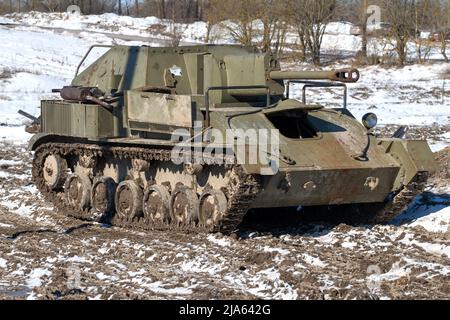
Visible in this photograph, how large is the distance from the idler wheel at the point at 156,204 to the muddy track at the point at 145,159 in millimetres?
82

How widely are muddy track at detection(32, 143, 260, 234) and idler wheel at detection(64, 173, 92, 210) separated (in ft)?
0.28

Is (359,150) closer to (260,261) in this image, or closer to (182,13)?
(260,261)

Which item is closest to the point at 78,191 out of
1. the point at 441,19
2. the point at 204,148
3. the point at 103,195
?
the point at 103,195

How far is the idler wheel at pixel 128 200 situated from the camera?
44.0 ft

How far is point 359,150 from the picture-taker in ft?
40.9

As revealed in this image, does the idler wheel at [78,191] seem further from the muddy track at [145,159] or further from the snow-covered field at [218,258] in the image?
the snow-covered field at [218,258]

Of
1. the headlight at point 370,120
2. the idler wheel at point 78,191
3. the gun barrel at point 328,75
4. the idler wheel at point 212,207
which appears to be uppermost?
the gun barrel at point 328,75

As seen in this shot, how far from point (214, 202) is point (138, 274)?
7.67ft

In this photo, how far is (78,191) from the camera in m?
14.4

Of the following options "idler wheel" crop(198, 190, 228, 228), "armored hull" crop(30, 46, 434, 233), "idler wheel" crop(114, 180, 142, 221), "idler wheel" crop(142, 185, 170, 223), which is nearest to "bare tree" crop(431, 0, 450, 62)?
"armored hull" crop(30, 46, 434, 233)

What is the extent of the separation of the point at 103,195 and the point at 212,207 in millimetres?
2443

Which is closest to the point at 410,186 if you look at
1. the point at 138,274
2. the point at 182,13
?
the point at 138,274

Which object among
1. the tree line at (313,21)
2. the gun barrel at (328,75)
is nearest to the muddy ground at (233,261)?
the gun barrel at (328,75)

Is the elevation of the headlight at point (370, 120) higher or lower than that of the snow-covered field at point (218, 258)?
higher
